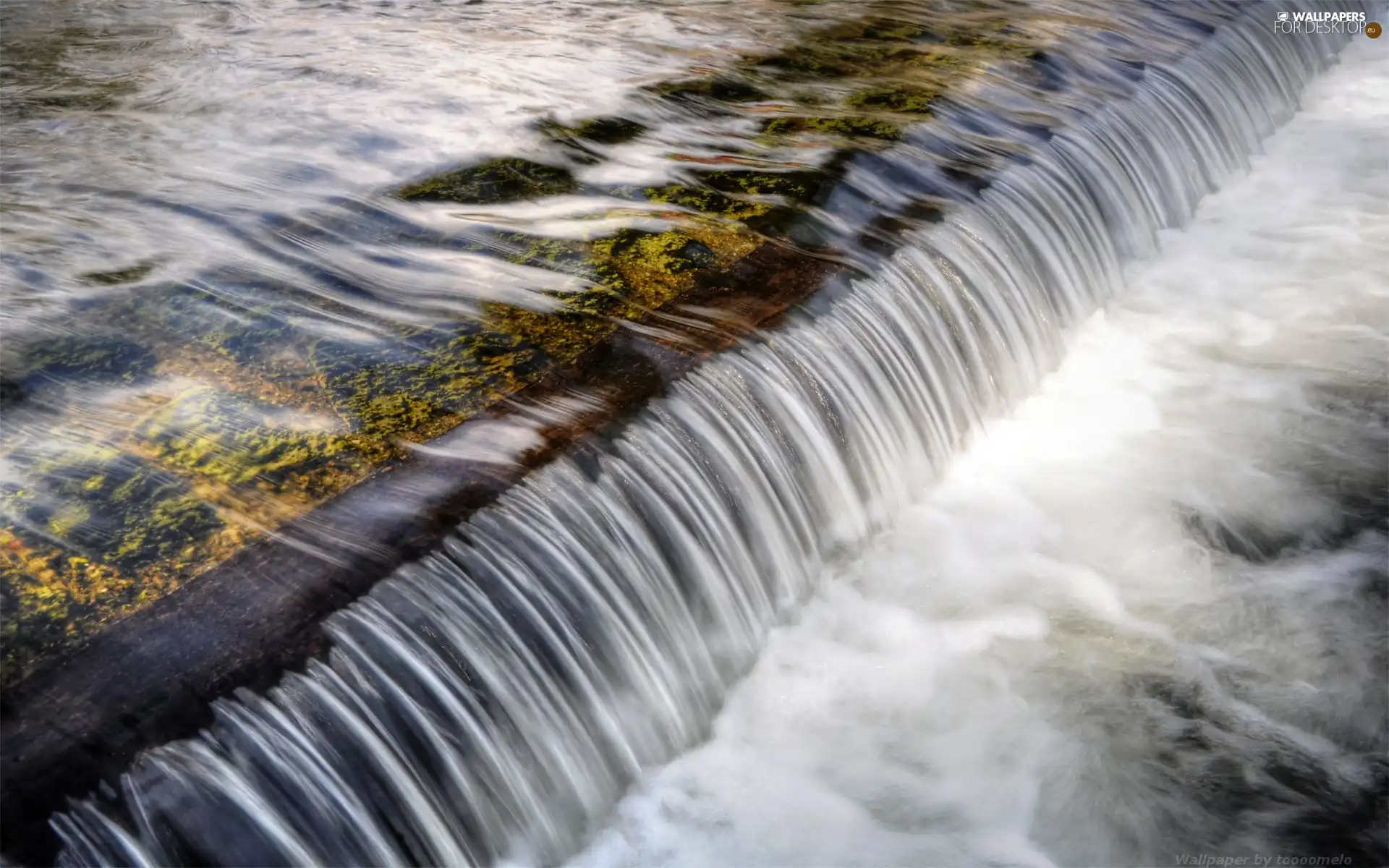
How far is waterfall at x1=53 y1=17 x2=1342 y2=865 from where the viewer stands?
2.72 metres

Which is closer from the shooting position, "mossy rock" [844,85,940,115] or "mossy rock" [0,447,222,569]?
"mossy rock" [0,447,222,569]

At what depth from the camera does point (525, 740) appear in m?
3.15

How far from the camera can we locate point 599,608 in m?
3.42

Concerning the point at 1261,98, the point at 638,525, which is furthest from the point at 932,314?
the point at 1261,98

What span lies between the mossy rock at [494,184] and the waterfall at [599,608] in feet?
5.47

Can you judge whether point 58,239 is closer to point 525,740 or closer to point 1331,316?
point 525,740

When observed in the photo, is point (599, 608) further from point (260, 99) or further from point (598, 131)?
point (260, 99)

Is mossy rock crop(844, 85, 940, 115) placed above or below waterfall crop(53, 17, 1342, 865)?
above

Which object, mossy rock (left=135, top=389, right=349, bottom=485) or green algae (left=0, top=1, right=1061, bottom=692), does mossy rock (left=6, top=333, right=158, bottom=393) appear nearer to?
green algae (left=0, top=1, right=1061, bottom=692)

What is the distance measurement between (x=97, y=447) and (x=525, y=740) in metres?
1.65

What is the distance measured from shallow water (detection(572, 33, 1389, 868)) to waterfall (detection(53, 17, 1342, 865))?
0.60 feet

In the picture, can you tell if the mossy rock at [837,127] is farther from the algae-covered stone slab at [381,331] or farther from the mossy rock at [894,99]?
the mossy rock at [894,99]

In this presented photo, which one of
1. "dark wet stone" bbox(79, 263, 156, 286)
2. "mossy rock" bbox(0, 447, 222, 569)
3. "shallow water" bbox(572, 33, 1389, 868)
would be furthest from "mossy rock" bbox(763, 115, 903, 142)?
"mossy rock" bbox(0, 447, 222, 569)

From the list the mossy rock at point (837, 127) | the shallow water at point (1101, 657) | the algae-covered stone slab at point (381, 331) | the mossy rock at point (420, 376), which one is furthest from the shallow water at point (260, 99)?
the shallow water at point (1101, 657)
